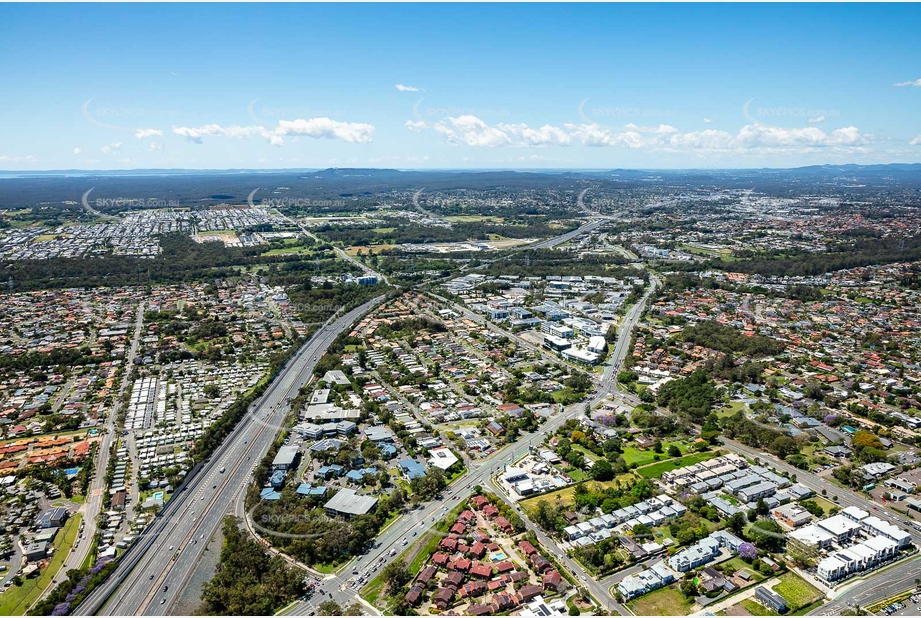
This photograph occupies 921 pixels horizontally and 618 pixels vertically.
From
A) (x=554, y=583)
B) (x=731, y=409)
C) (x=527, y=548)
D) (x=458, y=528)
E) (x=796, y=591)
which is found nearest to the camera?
(x=796, y=591)

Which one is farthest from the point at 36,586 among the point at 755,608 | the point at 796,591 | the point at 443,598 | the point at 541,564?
the point at 796,591

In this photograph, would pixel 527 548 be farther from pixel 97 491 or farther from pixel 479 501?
pixel 97 491

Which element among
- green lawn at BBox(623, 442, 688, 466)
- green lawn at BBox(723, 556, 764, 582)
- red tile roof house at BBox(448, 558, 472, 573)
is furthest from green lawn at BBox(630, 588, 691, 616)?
green lawn at BBox(623, 442, 688, 466)

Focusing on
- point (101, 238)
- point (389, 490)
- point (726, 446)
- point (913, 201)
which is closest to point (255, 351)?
point (389, 490)

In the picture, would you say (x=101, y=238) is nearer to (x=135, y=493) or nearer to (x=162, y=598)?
(x=135, y=493)

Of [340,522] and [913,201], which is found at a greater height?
[913,201]

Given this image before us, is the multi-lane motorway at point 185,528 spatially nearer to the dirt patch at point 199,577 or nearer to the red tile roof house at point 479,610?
the dirt patch at point 199,577

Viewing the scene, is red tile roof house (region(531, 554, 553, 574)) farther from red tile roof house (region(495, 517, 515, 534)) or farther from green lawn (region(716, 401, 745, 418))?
green lawn (region(716, 401, 745, 418))
